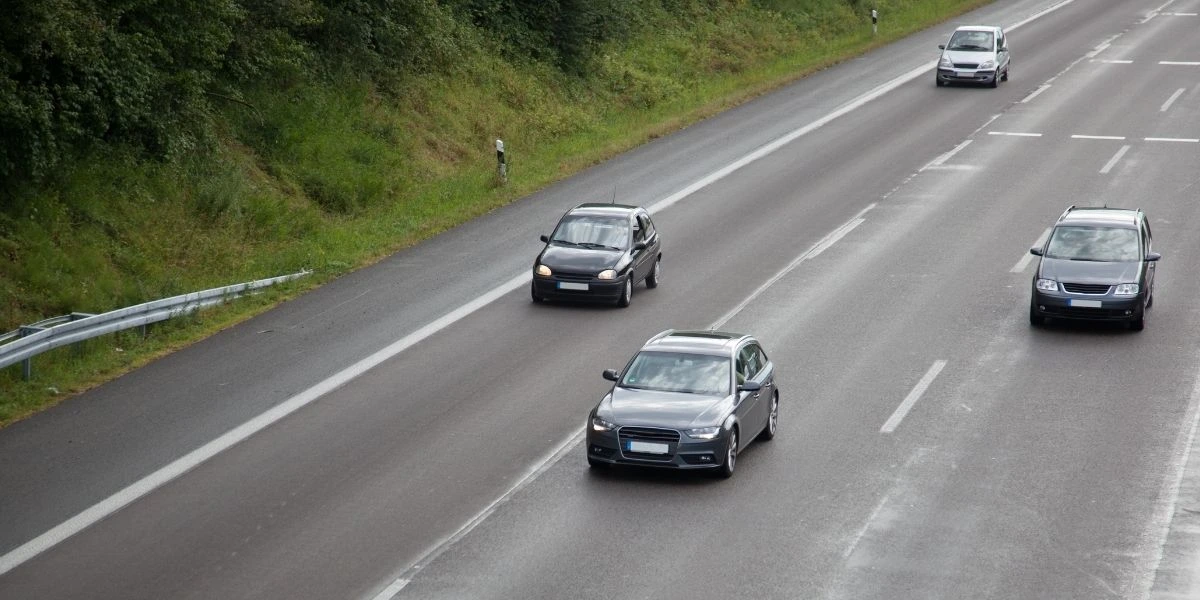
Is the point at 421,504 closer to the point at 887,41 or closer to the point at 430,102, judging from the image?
the point at 430,102

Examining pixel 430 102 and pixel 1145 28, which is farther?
pixel 1145 28

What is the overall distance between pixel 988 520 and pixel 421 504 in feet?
19.5

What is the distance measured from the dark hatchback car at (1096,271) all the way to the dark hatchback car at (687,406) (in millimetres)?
6689

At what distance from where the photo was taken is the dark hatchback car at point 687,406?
16469 millimetres

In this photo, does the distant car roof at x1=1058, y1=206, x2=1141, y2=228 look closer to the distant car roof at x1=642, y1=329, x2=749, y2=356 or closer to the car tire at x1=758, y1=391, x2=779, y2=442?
the car tire at x1=758, y1=391, x2=779, y2=442

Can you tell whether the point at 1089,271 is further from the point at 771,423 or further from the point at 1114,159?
the point at 1114,159

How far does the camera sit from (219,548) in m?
14.6

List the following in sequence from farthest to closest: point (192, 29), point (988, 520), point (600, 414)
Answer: point (192, 29) < point (600, 414) < point (988, 520)

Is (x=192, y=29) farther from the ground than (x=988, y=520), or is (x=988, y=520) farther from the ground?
(x=192, y=29)

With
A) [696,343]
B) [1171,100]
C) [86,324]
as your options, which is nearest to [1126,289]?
[696,343]

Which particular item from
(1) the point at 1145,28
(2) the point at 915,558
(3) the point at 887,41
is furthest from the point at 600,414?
(1) the point at 1145,28

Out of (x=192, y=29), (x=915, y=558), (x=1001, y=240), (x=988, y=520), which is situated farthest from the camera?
(x=1001, y=240)

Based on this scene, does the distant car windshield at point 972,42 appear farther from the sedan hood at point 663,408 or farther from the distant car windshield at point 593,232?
the sedan hood at point 663,408

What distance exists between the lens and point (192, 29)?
1060 inches
